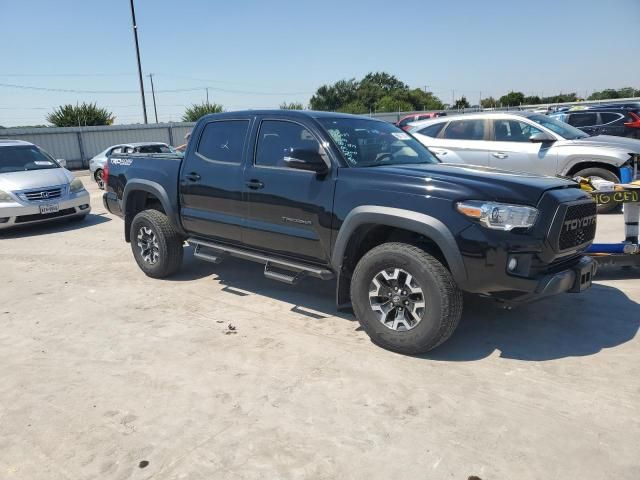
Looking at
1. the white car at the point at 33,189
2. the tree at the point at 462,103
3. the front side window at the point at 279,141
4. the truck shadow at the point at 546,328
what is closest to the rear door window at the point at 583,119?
the truck shadow at the point at 546,328

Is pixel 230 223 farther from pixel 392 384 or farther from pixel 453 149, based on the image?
pixel 453 149

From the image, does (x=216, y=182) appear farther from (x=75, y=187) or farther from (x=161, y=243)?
(x=75, y=187)

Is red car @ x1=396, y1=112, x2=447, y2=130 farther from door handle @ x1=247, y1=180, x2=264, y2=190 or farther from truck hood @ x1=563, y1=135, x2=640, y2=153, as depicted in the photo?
door handle @ x1=247, y1=180, x2=264, y2=190

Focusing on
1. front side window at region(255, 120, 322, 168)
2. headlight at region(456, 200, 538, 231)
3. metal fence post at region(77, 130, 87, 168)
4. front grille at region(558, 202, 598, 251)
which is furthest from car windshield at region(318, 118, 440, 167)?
metal fence post at region(77, 130, 87, 168)

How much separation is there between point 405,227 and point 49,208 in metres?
7.69

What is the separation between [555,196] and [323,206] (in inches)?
68.8

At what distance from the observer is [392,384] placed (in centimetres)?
342

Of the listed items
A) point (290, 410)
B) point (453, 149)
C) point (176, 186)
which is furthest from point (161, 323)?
point (453, 149)

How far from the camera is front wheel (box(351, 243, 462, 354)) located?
358 cm

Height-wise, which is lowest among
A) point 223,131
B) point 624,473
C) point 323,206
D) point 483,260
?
point 624,473

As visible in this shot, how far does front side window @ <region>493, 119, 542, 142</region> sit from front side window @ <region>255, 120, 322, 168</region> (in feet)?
18.7

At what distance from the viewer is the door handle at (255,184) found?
4684 millimetres

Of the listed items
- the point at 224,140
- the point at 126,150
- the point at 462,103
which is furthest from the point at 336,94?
the point at 224,140

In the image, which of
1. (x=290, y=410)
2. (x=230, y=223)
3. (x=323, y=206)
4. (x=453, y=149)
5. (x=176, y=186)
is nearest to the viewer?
(x=290, y=410)
